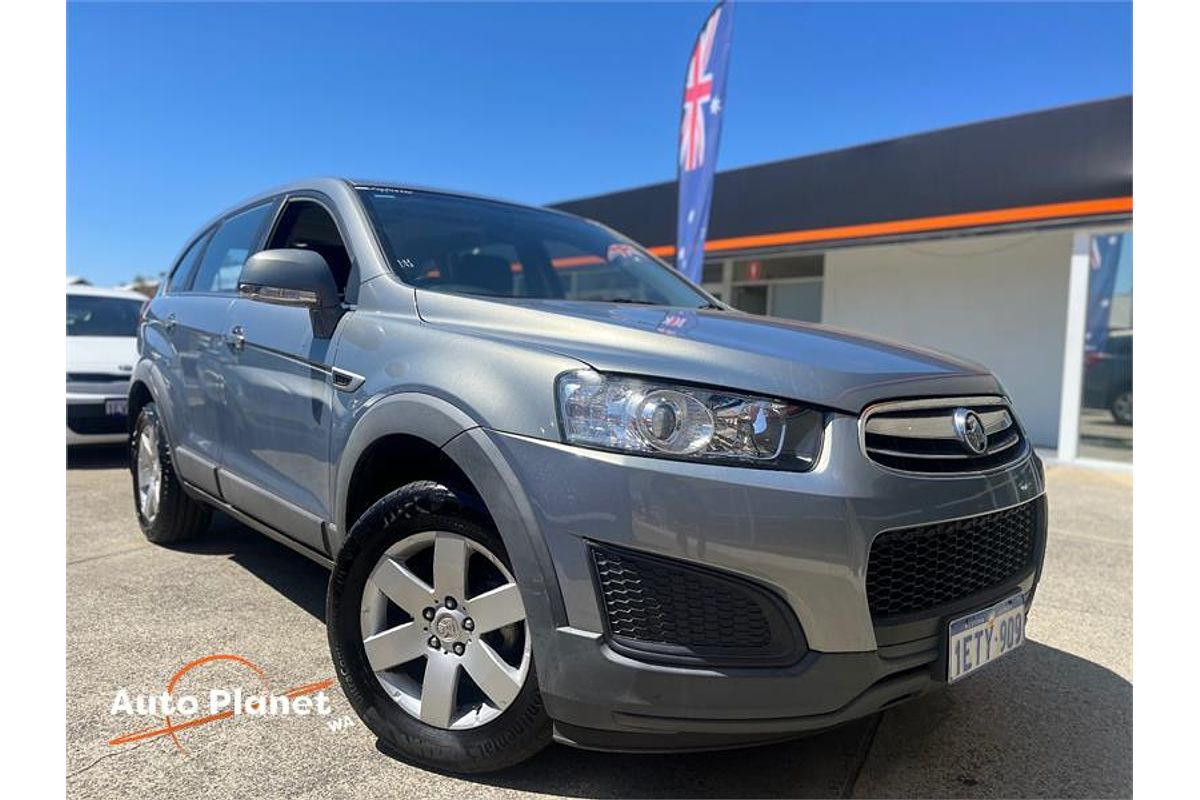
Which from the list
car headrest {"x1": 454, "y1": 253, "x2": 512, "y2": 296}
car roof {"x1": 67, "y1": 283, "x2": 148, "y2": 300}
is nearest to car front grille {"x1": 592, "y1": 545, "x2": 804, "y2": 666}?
car headrest {"x1": 454, "y1": 253, "x2": 512, "y2": 296}

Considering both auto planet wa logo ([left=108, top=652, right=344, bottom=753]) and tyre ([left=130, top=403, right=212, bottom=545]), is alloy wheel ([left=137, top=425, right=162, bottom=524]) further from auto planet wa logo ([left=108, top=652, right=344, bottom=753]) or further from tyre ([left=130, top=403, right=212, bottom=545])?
auto planet wa logo ([left=108, top=652, right=344, bottom=753])

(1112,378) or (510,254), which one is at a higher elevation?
(510,254)

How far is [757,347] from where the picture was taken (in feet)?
6.33

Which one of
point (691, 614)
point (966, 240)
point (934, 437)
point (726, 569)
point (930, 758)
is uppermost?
point (966, 240)

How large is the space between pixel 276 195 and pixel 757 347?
245cm

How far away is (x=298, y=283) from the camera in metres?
2.50

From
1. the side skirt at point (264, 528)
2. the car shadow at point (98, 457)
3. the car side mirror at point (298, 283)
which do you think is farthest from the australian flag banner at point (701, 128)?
the car side mirror at point (298, 283)

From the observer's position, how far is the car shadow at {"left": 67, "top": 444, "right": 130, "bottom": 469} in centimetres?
662

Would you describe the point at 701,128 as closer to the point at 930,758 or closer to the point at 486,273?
the point at 486,273

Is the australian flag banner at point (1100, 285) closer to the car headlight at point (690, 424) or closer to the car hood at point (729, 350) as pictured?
the car hood at point (729, 350)

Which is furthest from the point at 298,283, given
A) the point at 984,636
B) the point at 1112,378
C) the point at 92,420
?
the point at 1112,378

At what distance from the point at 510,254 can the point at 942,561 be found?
2.00m

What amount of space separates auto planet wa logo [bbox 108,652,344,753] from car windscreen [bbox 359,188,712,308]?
1.37 m
